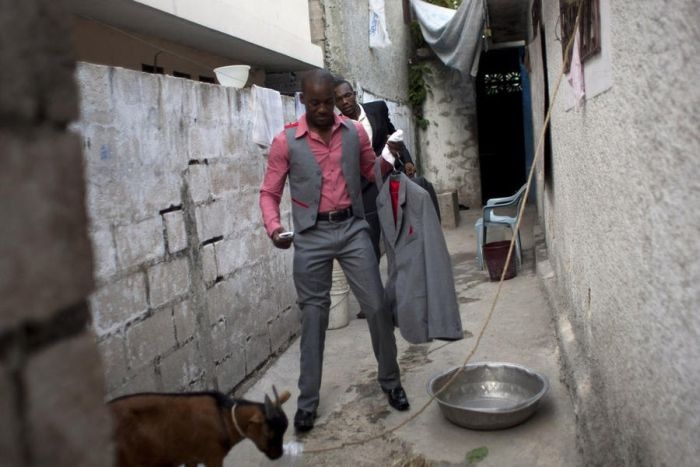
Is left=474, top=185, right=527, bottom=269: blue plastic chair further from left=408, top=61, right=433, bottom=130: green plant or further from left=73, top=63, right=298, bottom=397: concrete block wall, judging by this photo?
left=408, top=61, right=433, bottom=130: green plant

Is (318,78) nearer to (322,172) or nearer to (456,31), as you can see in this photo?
(322,172)

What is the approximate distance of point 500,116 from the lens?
1476 centimetres

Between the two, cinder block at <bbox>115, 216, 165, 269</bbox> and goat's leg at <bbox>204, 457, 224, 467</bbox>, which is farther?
cinder block at <bbox>115, 216, 165, 269</bbox>

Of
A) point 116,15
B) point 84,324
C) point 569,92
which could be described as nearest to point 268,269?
point 116,15

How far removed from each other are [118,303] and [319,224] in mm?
1159

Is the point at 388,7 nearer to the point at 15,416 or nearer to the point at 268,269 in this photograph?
the point at 268,269

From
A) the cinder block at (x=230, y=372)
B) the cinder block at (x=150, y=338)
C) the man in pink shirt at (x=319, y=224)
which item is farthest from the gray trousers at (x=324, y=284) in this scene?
the cinder block at (x=150, y=338)

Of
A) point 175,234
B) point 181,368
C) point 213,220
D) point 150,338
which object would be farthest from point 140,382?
point 213,220

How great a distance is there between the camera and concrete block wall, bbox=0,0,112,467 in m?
0.90

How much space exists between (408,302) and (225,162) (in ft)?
5.27

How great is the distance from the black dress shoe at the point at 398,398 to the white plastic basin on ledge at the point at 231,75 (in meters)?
2.53

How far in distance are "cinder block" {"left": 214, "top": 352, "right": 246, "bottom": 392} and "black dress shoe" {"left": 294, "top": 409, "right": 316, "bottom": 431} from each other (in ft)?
2.09

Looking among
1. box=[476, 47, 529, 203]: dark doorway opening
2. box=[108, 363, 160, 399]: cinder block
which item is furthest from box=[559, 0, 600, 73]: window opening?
box=[476, 47, 529, 203]: dark doorway opening

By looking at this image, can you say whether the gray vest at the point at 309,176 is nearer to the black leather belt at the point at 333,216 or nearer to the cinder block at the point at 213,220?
the black leather belt at the point at 333,216
